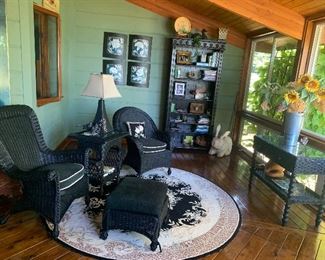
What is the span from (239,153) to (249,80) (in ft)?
4.63

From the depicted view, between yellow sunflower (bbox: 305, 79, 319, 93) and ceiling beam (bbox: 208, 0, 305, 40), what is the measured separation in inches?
36.4

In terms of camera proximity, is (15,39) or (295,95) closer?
(15,39)

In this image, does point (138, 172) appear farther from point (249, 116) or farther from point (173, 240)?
point (249, 116)

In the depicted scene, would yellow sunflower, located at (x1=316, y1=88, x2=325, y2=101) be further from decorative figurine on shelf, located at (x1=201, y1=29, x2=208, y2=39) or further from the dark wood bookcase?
decorative figurine on shelf, located at (x1=201, y1=29, x2=208, y2=39)

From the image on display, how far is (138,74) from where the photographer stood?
4.94 metres

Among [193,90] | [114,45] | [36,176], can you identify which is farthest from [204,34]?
[36,176]

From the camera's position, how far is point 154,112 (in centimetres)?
516

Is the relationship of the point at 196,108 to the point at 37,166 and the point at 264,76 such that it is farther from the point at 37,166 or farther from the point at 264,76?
the point at 37,166

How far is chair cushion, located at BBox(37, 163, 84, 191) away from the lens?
2.20 metres

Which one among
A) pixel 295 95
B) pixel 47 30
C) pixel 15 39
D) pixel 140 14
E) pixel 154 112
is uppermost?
pixel 140 14

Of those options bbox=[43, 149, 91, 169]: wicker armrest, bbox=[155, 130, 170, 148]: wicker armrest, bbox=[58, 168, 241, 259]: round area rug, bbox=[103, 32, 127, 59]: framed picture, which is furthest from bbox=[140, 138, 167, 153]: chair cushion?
bbox=[103, 32, 127, 59]: framed picture

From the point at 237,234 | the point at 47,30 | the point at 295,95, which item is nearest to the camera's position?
the point at 237,234

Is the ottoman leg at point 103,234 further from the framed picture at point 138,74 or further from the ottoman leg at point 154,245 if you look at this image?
the framed picture at point 138,74

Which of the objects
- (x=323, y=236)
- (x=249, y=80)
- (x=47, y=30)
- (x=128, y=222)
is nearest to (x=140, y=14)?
(x=47, y=30)
